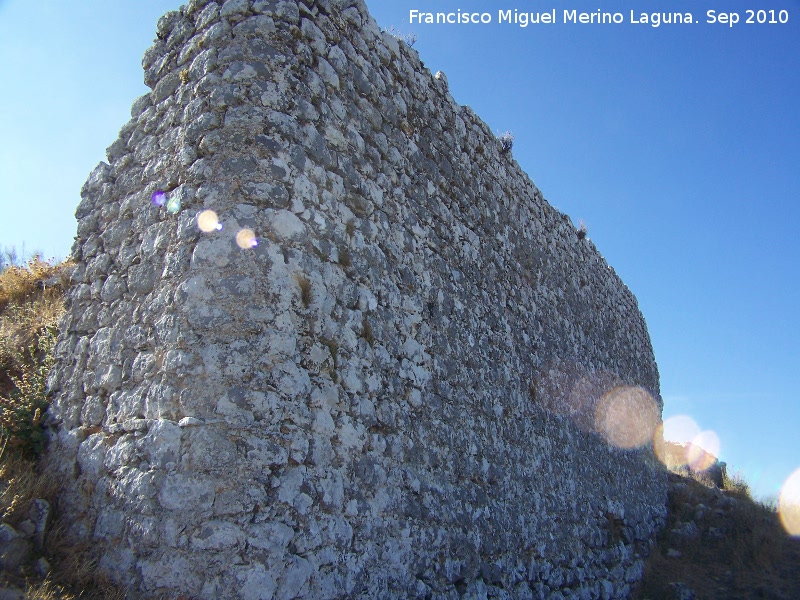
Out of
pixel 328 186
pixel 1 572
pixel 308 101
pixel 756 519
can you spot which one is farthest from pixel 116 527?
pixel 756 519

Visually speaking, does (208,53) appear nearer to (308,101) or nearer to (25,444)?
(308,101)

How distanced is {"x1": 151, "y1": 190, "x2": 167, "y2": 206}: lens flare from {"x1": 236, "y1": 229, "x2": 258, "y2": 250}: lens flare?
27.2 inches

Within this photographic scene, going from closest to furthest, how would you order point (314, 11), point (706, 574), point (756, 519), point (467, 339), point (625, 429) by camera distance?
point (314, 11) → point (467, 339) → point (706, 574) → point (625, 429) → point (756, 519)

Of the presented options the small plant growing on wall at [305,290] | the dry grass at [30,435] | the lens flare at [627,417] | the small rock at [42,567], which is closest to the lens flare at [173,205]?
the small plant growing on wall at [305,290]

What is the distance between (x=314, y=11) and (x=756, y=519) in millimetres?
9549

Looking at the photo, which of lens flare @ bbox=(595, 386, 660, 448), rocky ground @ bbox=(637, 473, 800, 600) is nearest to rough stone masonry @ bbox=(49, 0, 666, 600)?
lens flare @ bbox=(595, 386, 660, 448)

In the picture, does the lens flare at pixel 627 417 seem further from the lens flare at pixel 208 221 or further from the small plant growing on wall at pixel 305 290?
the lens flare at pixel 208 221

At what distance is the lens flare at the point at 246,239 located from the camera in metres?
3.30

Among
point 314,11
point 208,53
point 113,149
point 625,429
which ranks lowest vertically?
point 625,429

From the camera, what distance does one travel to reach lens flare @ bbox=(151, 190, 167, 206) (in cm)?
372

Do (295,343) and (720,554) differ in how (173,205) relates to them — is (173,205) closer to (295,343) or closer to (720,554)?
(295,343)

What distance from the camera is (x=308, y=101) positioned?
3.79 m

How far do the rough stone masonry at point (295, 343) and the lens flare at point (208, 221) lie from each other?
0.01 m

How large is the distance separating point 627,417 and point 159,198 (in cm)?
724
